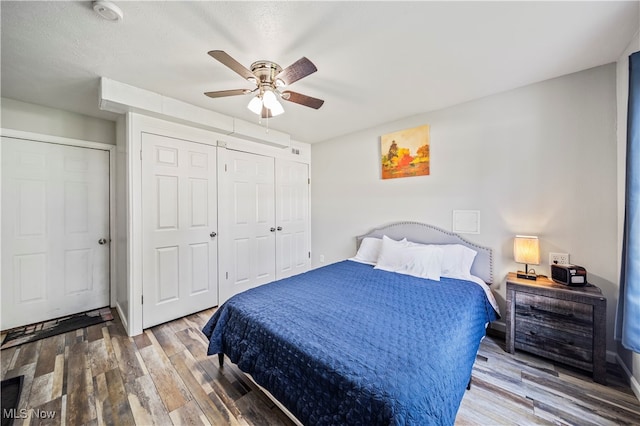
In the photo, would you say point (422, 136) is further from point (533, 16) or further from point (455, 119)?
point (533, 16)

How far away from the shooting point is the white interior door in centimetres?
251

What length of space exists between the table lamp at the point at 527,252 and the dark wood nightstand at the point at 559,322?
0.30ft

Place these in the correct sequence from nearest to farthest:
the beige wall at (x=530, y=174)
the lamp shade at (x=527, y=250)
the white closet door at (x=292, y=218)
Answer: the beige wall at (x=530, y=174) → the lamp shade at (x=527, y=250) → the white closet door at (x=292, y=218)

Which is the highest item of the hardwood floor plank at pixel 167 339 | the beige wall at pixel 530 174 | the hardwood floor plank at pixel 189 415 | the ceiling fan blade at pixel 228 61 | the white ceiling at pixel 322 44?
the white ceiling at pixel 322 44

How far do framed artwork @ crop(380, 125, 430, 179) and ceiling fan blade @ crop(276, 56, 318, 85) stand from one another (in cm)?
196

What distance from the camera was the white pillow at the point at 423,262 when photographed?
2.42 metres

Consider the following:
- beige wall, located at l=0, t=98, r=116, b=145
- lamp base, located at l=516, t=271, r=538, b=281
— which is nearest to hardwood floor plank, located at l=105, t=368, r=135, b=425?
beige wall, located at l=0, t=98, r=116, b=145

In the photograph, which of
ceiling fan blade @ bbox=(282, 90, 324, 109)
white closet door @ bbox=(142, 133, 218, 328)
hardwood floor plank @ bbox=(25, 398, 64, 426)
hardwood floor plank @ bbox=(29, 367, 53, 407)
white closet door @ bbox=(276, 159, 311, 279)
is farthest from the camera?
white closet door @ bbox=(276, 159, 311, 279)

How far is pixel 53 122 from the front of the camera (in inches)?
106

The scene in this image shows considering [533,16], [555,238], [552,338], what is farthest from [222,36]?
[552,338]

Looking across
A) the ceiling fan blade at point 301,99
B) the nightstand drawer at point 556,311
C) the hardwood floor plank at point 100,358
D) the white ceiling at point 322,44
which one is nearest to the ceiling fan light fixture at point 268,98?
the ceiling fan blade at point 301,99

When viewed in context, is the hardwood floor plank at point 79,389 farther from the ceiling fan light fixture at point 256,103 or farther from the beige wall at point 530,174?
the beige wall at point 530,174

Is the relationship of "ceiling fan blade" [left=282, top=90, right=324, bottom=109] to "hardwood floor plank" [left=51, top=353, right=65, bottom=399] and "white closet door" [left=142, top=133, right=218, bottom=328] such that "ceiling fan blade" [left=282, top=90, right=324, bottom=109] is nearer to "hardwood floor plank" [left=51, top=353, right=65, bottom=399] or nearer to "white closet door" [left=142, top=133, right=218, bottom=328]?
"white closet door" [left=142, top=133, right=218, bottom=328]

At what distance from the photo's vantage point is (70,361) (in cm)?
203
